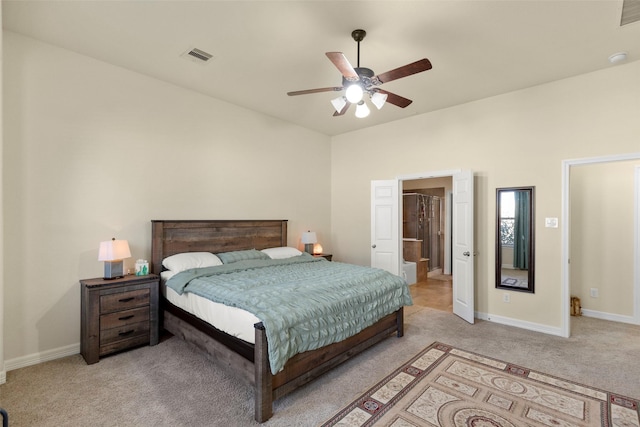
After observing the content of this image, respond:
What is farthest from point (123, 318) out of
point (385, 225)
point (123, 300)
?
point (385, 225)

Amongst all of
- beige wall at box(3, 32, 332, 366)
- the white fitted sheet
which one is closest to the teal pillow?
beige wall at box(3, 32, 332, 366)

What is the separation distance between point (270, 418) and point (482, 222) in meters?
3.69

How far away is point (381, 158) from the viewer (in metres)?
5.59

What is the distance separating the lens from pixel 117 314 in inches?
123

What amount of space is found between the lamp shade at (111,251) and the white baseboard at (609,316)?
6065 millimetres

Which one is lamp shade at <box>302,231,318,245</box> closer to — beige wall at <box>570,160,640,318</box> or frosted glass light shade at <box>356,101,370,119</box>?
frosted glass light shade at <box>356,101,370,119</box>

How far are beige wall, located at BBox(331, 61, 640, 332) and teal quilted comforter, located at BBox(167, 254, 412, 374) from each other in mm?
1708

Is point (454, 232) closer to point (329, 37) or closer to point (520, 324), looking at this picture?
point (520, 324)

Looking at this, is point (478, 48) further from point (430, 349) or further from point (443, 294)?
point (443, 294)

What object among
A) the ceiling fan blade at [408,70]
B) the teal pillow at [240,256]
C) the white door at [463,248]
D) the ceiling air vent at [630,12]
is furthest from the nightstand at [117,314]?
the ceiling air vent at [630,12]

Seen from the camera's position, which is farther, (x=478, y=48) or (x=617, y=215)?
(x=617, y=215)

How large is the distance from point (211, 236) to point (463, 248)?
350 cm

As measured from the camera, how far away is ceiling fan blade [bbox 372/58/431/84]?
90.4 inches

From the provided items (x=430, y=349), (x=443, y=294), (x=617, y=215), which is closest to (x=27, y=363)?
(x=430, y=349)
